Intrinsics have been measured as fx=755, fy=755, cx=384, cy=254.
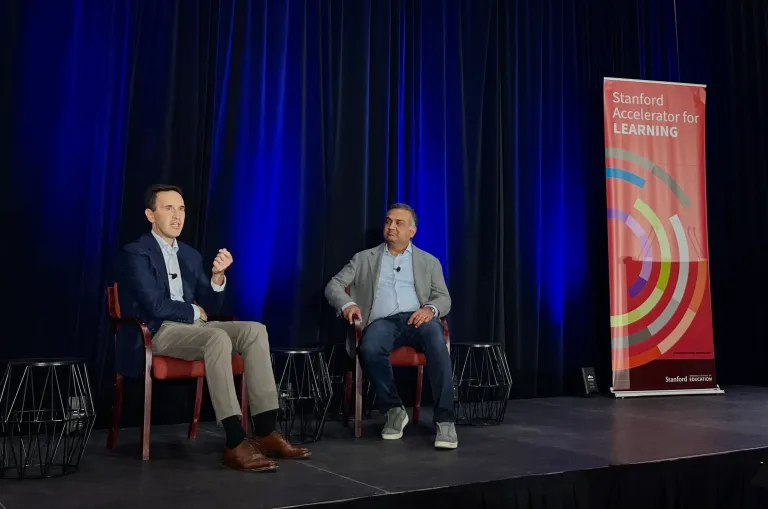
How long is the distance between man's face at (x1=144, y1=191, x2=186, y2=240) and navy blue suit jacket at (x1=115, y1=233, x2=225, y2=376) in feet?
0.22

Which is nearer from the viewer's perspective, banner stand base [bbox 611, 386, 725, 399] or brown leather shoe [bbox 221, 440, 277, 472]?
brown leather shoe [bbox 221, 440, 277, 472]

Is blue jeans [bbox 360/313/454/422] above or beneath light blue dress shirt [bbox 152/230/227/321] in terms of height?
beneath

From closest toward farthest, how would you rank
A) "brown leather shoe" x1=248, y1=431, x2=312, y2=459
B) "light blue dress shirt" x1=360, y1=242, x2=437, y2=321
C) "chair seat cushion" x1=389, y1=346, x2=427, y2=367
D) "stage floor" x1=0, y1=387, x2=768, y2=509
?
"stage floor" x1=0, y1=387, x2=768, y2=509
"brown leather shoe" x1=248, y1=431, x2=312, y2=459
"chair seat cushion" x1=389, y1=346, x2=427, y2=367
"light blue dress shirt" x1=360, y1=242, x2=437, y2=321

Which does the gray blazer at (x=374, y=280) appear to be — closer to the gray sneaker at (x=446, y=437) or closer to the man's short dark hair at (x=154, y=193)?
the gray sneaker at (x=446, y=437)

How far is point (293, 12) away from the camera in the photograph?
425 cm

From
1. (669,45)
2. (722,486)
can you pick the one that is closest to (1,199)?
(722,486)

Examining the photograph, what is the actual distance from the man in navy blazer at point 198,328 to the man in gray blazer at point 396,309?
A: 600mm

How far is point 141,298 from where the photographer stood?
117 inches

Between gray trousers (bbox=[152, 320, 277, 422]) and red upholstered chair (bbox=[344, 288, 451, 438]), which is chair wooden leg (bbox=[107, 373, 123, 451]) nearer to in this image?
gray trousers (bbox=[152, 320, 277, 422])

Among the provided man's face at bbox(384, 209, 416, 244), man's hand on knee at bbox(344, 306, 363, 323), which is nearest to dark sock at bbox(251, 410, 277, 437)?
man's hand on knee at bbox(344, 306, 363, 323)

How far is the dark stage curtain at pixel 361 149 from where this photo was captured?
3.55m

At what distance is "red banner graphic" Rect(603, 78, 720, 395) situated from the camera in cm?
488

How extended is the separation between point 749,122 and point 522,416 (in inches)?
129

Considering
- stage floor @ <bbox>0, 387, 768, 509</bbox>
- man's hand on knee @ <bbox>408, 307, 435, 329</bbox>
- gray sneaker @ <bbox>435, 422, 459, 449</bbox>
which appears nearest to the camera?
stage floor @ <bbox>0, 387, 768, 509</bbox>
